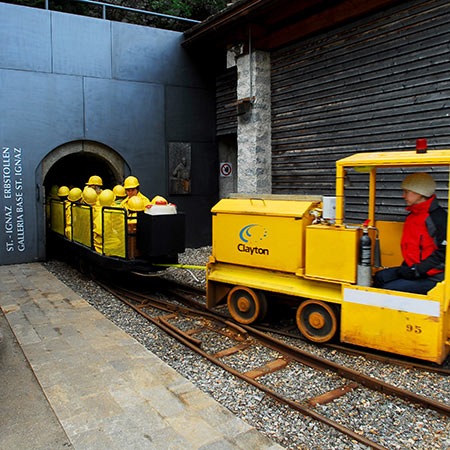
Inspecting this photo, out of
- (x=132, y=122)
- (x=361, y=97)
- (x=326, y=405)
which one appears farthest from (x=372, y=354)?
(x=132, y=122)

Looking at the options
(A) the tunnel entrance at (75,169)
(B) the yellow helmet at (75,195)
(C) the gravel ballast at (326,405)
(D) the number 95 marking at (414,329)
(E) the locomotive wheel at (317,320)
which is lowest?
(C) the gravel ballast at (326,405)

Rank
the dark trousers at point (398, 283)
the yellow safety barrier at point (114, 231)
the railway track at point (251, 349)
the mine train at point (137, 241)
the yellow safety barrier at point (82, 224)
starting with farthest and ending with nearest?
the yellow safety barrier at point (82, 224) < the yellow safety barrier at point (114, 231) < the mine train at point (137, 241) < the dark trousers at point (398, 283) < the railway track at point (251, 349)

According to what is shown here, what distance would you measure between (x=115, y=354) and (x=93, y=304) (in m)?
2.73

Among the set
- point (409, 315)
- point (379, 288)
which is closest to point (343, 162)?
point (379, 288)

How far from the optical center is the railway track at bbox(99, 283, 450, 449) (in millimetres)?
4301

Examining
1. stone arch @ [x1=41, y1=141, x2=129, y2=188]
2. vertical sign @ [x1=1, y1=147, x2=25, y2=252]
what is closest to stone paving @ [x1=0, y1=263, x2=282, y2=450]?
vertical sign @ [x1=1, y1=147, x2=25, y2=252]

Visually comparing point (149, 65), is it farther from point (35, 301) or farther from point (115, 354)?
point (115, 354)

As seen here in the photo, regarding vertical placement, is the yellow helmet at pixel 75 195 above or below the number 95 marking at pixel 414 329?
above

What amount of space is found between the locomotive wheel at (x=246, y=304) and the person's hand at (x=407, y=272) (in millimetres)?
1934

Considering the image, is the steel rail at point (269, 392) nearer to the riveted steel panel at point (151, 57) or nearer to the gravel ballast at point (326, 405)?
the gravel ballast at point (326, 405)

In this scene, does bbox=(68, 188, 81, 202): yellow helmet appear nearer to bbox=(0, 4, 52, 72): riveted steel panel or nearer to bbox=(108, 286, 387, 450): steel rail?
Answer: bbox=(0, 4, 52, 72): riveted steel panel

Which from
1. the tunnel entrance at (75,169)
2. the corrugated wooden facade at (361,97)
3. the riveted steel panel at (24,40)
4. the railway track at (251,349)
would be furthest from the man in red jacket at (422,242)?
the riveted steel panel at (24,40)

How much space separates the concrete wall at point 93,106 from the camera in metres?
11.5

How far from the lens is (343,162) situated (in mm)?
5449
